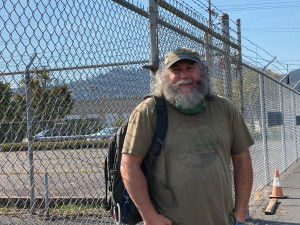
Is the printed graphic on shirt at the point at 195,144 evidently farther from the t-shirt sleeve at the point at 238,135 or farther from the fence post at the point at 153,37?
the fence post at the point at 153,37

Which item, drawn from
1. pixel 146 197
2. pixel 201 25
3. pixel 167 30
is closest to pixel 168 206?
pixel 146 197

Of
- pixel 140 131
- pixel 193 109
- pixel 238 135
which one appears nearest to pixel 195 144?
pixel 193 109

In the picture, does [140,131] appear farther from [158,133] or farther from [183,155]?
[183,155]

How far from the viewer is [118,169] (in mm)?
2627

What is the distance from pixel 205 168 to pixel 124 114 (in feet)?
4.23

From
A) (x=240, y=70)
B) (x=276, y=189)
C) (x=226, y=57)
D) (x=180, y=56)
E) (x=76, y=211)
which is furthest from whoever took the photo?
(x=276, y=189)

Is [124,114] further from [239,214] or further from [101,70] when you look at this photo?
[239,214]

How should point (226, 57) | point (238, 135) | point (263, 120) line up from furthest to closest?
point (263, 120), point (226, 57), point (238, 135)

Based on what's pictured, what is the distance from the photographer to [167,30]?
4.15 meters

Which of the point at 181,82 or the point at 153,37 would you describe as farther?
the point at 153,37

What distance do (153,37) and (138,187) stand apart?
1571 millimetres

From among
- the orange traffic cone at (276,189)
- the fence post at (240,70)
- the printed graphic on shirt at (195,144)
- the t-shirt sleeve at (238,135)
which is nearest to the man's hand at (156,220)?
the printed graphic on shirt at (195,144)

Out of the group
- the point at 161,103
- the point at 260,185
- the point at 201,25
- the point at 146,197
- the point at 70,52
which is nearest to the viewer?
the point at 146,197

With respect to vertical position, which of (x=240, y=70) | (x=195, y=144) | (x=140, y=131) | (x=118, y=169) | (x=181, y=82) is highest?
(x=240, y=70)
